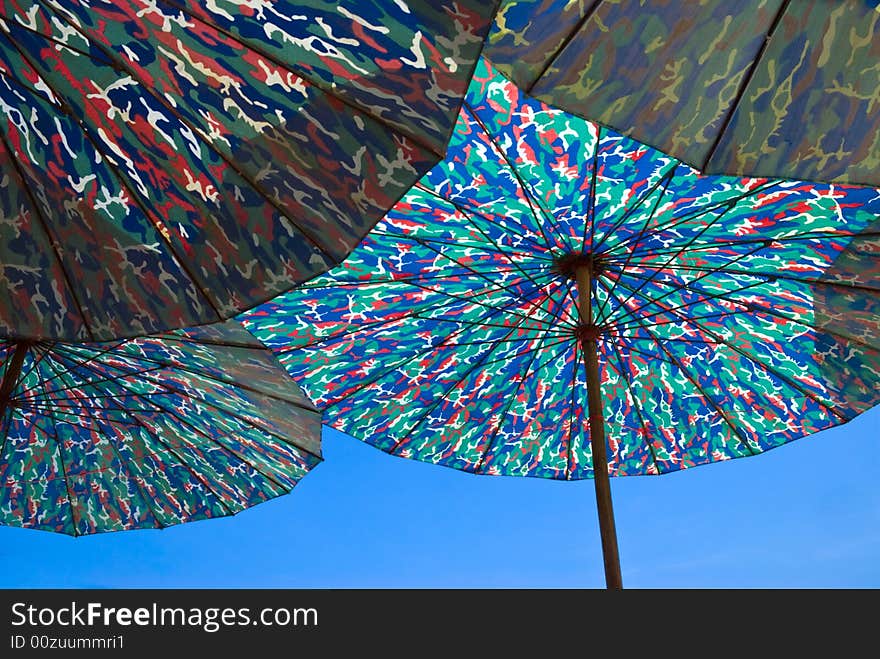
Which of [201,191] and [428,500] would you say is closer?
[201,191]

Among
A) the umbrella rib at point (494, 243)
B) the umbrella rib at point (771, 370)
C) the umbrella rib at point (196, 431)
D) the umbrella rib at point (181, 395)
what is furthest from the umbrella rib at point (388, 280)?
the umbrella rib at point (196, 431)

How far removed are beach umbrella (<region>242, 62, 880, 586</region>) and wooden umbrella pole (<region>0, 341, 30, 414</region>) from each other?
8.51 ft

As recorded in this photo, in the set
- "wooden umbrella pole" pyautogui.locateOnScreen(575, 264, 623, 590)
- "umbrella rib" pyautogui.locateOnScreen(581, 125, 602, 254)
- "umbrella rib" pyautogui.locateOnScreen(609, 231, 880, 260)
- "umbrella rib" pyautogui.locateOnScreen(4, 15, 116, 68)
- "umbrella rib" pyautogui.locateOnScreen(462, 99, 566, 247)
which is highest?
"umbrella rib" pyautogui.locateOnScreen(462, 99, 566, 247)

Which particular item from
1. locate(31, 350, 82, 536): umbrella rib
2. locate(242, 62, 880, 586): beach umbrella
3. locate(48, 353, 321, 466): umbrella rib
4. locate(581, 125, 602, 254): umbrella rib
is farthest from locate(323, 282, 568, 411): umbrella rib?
locate(31, 350, 82, 536): umbrella rib

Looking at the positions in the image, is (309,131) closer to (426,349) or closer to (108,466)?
(426,349)

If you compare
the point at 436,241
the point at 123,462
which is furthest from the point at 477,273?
the point at 123,462

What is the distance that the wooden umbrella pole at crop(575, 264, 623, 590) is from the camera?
7.16 metres

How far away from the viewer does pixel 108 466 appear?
11.7 meters

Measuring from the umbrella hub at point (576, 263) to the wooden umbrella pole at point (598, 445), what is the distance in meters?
0.05

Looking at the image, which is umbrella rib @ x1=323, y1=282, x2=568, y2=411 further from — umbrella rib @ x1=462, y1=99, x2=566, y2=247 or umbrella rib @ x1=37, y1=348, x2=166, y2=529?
umbrella rib @ x1=37, y1=348, x2=166, y2=529

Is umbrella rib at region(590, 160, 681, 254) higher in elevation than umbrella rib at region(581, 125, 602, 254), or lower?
lower

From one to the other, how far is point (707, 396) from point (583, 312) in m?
3.44
